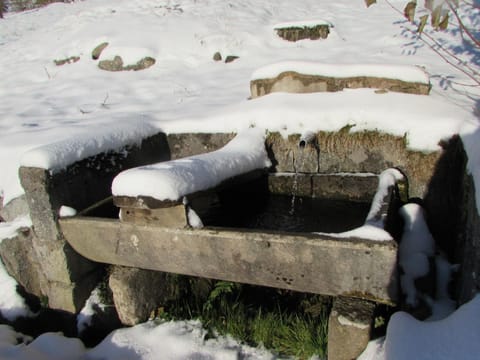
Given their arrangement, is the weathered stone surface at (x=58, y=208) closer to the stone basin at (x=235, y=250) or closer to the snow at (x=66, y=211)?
the snow at (x=66, y=211)

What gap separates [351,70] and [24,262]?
367cm

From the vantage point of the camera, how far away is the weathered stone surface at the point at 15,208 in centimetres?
340

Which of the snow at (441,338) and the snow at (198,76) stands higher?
the snow at (198,76)

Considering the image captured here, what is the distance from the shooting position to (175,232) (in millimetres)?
2527

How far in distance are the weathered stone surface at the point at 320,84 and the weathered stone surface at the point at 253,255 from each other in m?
2.19

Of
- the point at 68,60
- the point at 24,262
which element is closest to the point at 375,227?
the point at 24,262

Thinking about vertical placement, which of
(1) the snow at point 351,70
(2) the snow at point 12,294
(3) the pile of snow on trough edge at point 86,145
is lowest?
(2) the snow at point 12,294

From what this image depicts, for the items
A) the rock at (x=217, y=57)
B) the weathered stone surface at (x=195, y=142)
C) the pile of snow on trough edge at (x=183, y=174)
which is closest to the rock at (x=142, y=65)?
the rock at (x=217, y=57)

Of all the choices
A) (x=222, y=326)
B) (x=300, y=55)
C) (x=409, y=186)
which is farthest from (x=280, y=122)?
(x=300, y=55)

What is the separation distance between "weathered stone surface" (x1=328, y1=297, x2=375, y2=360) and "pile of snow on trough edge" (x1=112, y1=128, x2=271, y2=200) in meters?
1.22

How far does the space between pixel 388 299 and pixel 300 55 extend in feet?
19.5

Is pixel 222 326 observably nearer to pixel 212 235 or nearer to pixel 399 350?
pixel 212 235

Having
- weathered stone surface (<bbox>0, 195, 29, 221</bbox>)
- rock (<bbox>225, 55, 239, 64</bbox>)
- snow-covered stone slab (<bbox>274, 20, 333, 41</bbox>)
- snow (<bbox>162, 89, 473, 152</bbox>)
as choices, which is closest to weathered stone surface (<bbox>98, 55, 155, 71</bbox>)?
rock (<bbox>225, 55, 239, 64</bbox>)

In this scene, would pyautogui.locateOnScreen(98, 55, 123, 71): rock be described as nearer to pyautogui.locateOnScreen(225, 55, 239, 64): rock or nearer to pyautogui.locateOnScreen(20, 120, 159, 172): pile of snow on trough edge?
pyautogui.locateOnScreen(225, 55, 239, 64): rock
